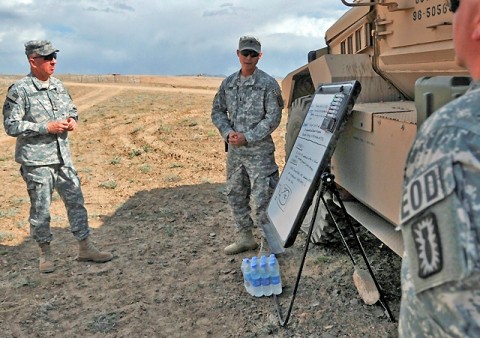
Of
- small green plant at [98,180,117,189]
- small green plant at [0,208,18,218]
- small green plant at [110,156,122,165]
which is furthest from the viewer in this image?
small green plant at [110,156,122,165]

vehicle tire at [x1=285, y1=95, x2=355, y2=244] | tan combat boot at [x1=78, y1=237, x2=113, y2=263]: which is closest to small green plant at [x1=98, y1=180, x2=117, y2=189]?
tan combat boot at [x1=78, y1=237, x2=113, y2=263]

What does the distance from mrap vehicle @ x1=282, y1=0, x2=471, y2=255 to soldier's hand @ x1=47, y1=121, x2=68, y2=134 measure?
1.83 meters

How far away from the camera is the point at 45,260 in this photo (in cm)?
436

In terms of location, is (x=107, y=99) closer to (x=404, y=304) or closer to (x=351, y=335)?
(x=351, y=335)

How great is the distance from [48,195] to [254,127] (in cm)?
177

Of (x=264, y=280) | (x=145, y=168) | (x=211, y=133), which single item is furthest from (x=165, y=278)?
(x=211, y=133)

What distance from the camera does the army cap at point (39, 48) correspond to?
400 centimetres

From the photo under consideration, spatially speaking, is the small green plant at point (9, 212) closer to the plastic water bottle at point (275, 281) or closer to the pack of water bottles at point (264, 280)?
the pack of water bottles at point (264, 280)

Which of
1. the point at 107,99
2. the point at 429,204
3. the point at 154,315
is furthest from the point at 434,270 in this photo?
the point at 107,99

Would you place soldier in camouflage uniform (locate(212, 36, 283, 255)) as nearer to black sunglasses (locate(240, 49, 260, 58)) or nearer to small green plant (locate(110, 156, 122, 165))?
black sunglasses (locate(240, 49, 260, 58))

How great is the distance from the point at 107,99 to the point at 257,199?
1759 centimetres

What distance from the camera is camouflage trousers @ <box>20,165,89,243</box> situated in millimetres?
4172

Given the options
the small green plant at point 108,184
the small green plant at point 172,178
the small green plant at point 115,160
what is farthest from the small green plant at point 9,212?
the small green plant at point 115,160

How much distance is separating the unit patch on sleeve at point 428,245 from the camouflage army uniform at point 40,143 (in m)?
3.65
